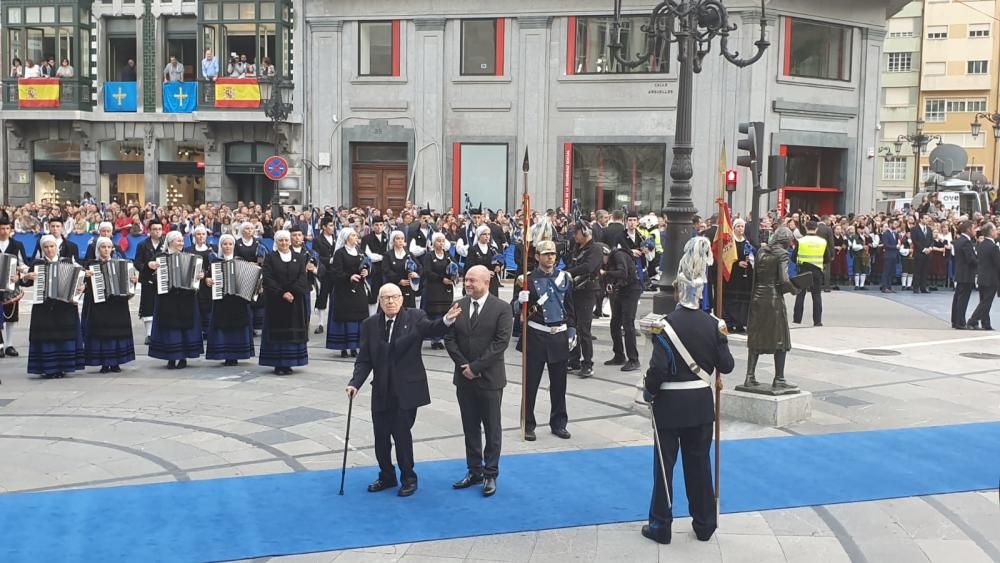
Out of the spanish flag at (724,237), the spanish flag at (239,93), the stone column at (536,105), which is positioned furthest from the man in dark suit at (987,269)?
the spanish flag at (239,93)

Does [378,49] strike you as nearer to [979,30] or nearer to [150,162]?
[150,162]

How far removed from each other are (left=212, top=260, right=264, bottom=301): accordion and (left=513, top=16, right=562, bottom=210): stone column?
64.0 feet

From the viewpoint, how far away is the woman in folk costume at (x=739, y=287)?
53.1ft

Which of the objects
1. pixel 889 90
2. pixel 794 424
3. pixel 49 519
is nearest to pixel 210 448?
pixel 49 519

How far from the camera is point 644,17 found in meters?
31.5

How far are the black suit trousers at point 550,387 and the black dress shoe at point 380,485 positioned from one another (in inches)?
78.3

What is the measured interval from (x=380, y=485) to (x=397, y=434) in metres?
0.47

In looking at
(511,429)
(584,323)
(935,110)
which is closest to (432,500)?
(511,429)

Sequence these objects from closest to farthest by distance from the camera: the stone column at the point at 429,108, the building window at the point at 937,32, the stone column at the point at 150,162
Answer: the stone column at the point at 429,108, the stone column at the point at 150,162, the building window at the point at 937,32

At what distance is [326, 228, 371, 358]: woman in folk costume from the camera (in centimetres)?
1433

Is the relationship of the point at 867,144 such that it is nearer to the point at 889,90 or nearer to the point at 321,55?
the point at 321,55

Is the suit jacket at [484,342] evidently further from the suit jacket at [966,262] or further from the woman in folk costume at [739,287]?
the suit jacket at [966,262]

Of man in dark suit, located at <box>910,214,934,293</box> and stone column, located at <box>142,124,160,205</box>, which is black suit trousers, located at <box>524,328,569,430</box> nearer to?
man in dark suit, located at <box>910,214,934,293</box>

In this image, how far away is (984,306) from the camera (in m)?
17.5
